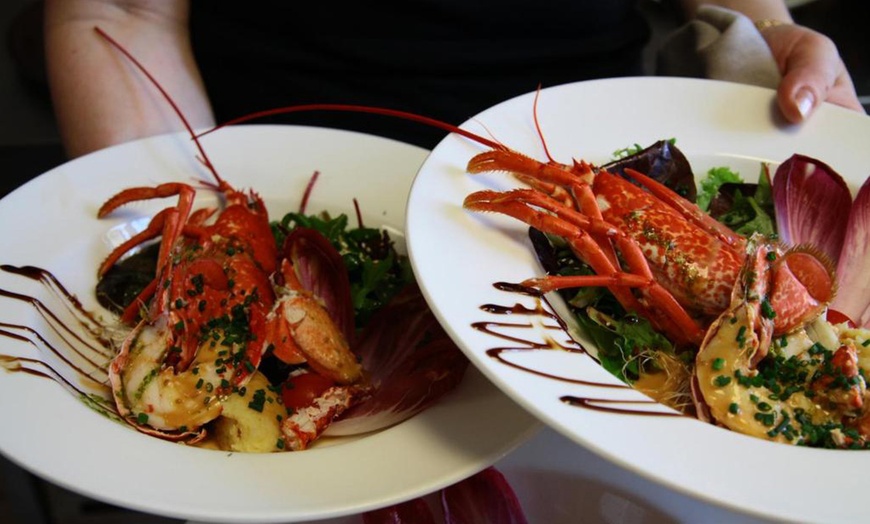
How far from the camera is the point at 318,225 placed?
143 cm

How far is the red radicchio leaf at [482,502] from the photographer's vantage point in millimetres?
978

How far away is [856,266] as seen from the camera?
1.20 m

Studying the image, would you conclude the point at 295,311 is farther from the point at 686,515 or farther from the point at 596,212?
the point at 686,515

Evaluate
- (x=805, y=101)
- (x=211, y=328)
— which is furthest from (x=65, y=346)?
A: (x=805, y=101)

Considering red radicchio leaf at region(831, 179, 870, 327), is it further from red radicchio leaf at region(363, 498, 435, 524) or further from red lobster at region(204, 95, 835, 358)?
red radicchio leaf at region(363, 498, 435, 524)

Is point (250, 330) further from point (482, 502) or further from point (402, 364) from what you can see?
point (482, 502)

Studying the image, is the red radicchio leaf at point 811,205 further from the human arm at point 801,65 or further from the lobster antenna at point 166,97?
the lobster antenna at point 166,97

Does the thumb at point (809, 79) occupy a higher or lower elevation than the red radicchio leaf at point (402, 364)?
higher

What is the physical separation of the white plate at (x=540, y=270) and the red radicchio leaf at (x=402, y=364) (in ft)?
0.66

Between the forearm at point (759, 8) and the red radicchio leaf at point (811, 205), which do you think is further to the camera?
the forearm at point (759, 8)

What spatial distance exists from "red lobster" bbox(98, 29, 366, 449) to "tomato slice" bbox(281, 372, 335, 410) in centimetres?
1

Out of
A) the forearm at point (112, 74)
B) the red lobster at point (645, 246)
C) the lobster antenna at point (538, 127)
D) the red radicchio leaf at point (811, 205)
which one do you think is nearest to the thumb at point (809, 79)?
the red radicchio leaf at point (811, 205)

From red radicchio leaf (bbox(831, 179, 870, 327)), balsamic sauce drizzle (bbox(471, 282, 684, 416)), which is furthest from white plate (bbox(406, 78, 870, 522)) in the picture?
red radicchio leaf (bbox(831, 179, 870, 327))

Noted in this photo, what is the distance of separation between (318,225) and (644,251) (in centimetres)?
63
